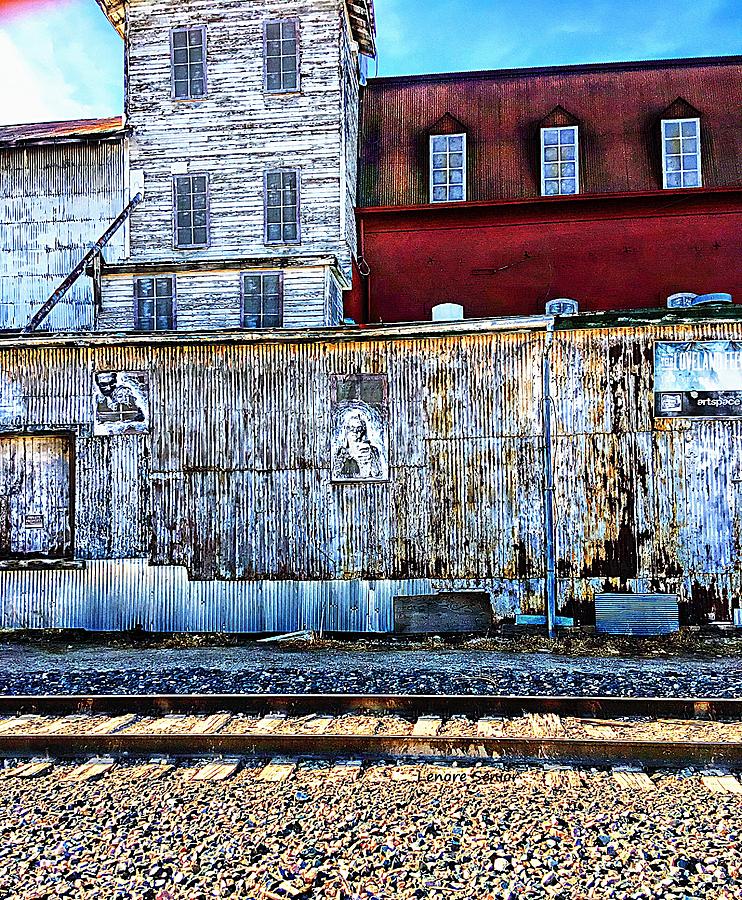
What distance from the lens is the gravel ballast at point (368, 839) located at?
4578 millimetres

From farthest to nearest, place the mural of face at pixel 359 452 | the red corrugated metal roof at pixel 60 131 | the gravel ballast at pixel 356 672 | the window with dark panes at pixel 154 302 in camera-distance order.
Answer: the red corrugated metal roof at pixel 60 131 < the window with dark panes at pixel 154 302 < the mural of face at pixel 359 452 < the gravel ballast at pixel 356 672

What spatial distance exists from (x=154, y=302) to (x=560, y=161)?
41.4 feet

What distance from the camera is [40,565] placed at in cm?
1350

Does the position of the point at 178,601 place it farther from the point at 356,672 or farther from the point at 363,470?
the point at 356,672

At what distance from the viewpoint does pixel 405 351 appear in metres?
13.1

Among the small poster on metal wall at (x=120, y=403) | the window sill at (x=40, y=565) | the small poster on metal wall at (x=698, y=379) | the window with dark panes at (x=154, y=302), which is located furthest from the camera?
the window with dark panes at (x=154, y=302)

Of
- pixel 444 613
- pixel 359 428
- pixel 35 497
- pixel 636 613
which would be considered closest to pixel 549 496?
pixel 636 613

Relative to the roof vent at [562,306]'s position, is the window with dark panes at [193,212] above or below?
above

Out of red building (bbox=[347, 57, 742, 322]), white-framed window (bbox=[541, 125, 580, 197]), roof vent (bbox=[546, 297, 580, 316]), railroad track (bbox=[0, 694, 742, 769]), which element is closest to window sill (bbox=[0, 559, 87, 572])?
railroad track (bbox=[0, 694, 742, 769])

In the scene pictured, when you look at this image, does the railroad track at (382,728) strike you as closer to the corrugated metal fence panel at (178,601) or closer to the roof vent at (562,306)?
the corrugated metal fence panel at (178,601)

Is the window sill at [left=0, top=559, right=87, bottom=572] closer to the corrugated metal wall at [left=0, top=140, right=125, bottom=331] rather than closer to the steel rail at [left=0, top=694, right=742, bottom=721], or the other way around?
the steel rail at [left=0, top=694, right=742, bottom=721]

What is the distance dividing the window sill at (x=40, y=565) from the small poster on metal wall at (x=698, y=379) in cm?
1030

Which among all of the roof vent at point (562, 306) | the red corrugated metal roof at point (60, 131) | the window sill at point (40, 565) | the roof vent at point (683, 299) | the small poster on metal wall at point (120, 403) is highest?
the red corrugated metal roof at point (60, 131)

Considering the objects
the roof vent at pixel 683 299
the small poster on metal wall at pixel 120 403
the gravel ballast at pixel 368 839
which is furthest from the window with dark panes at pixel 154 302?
the gravel ballast at pixel 368 839
